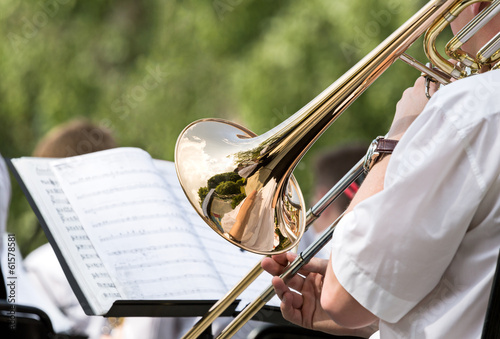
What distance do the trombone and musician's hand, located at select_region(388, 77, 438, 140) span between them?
4 cm

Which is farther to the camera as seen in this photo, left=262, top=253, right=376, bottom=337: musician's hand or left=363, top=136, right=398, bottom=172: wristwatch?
left=262, top=253, right=376, bottom=337: musician's hand

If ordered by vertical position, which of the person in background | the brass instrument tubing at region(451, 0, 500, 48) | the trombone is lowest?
the person in background

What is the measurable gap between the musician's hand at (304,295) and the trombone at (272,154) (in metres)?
0.05

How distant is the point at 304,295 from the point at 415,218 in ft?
1.79

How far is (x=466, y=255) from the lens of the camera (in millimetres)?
1214

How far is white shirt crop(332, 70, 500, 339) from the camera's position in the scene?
1.16 metres

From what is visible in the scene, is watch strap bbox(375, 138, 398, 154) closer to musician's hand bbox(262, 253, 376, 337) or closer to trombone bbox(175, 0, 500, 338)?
trombone bbox(175, 0, 500, 338)

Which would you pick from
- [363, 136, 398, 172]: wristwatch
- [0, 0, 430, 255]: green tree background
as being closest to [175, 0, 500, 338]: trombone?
[363, 136, 398, 172]: wristwatch

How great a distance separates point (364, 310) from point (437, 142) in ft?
1.20

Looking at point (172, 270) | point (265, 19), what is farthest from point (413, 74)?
point (172, 270)

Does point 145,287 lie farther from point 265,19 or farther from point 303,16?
point 265,19

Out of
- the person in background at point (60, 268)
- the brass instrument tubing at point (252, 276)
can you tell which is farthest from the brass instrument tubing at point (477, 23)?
the person in background at point (60, 268)

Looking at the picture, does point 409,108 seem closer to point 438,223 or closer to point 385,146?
point 385,146

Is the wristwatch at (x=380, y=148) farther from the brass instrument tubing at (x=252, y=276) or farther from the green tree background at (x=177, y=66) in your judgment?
the green tree background at (x=177, y=66)
